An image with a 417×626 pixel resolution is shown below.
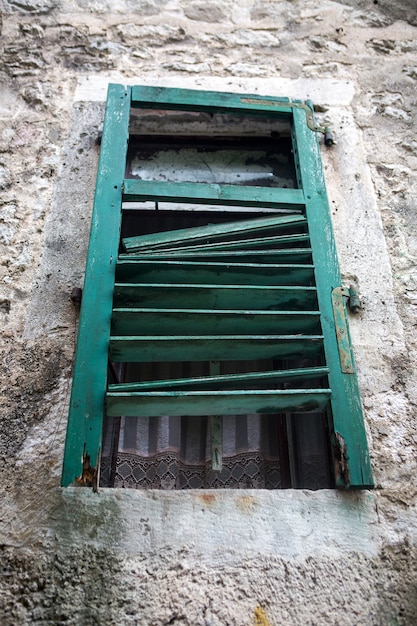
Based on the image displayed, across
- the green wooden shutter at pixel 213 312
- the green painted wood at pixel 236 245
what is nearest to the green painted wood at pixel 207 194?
the green wooden shutter at pixel 213 312

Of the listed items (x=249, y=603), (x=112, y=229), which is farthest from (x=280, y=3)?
(x=249, y=603)

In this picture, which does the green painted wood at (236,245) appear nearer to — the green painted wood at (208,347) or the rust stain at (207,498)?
the green painted wood at (208,347)

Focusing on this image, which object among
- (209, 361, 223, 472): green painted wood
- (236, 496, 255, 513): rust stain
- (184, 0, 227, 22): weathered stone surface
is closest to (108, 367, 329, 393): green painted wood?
(209, 361, 223, 472): green painted wood

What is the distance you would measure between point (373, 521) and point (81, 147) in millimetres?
1854

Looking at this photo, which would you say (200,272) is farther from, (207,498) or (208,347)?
(207,498)

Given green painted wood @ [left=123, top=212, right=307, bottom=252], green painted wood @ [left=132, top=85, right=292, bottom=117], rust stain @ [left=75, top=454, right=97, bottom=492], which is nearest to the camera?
rust stain @ [left=75, top=454, right=97, bottom=492]

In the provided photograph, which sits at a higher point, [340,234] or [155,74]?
[155,74]

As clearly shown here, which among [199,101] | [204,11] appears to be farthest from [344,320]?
[204,11]

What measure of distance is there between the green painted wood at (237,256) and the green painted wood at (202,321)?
23 cm

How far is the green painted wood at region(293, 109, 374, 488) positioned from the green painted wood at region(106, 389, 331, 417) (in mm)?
78

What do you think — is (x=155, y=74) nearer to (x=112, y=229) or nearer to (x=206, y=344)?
(x=112, y=229)

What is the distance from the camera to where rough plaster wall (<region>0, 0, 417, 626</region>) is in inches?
59.0

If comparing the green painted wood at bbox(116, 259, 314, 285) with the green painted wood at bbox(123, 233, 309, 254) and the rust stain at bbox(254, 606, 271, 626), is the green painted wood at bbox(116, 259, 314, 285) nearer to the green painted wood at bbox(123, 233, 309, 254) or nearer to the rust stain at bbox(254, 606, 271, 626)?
the green painted wood at bbox(123, 233, 309, 254)

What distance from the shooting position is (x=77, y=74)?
264 cm
